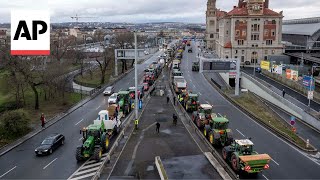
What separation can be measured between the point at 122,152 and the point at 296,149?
1717cm

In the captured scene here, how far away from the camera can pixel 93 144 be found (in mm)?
33125

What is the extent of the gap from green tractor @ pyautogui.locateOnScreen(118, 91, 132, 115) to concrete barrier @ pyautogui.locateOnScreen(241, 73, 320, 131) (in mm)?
25985

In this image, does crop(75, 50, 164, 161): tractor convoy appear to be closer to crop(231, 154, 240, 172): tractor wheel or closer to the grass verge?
crop(231, 154, 240, 172): tractor wheel

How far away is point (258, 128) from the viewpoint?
145ft

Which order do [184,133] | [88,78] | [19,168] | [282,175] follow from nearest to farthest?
[282,175], [19,168], [184,133], [88,78]

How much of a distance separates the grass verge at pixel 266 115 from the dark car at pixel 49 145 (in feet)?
79.4

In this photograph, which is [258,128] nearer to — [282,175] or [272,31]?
[282,175]

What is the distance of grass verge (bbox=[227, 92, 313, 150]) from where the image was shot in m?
40.7

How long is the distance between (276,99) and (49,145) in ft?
147

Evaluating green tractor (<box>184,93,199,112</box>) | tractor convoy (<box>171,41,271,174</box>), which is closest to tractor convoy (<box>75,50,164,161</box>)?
green tractor (<box>184,93,199,112</box>)

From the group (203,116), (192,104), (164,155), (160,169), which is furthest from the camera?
(192,104)

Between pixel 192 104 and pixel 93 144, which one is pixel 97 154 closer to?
pixel 93 144

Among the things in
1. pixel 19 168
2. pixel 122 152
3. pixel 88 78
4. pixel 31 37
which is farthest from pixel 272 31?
pixel 31 37

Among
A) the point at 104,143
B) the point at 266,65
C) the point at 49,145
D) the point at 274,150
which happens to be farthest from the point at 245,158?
the point at 266,65
